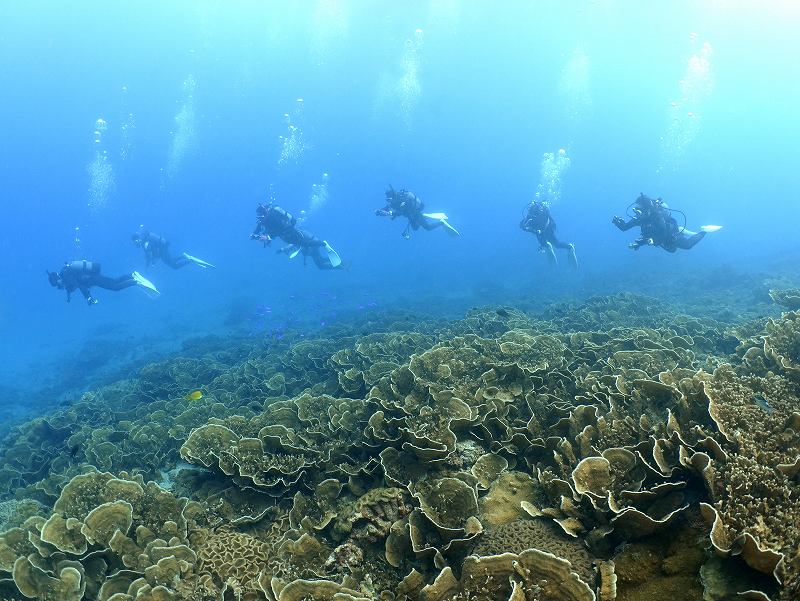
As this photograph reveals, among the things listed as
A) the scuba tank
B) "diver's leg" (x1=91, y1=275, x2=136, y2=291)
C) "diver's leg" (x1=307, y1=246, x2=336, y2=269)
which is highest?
the scuba tank

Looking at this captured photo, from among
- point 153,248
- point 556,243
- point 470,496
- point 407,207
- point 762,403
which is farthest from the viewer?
point 153,248

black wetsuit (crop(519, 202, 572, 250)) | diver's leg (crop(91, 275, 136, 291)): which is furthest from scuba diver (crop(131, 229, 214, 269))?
black wetsuit (crop(519, 202, 572, 250))

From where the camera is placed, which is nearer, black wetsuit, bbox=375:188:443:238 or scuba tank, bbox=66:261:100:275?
scuba tank, bbox=66:261:100:275

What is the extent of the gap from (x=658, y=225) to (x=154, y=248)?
26.6m

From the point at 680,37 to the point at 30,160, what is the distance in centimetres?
21439

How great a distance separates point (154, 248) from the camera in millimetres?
25375

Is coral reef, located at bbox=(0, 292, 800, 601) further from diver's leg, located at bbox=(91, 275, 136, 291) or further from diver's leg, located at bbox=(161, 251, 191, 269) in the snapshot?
diver's leg, located at bbox=(161, 251, 191, 269)

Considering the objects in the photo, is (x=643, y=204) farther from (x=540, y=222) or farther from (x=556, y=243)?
(x=556, y=243)

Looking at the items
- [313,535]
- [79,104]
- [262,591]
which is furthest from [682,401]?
[79,104]

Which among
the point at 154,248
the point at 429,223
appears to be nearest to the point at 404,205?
the point at 429,223

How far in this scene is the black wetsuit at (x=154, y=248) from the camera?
25188 millimetres

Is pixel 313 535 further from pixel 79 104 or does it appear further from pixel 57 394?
pixel 79 104

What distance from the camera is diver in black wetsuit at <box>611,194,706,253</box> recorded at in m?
14.2

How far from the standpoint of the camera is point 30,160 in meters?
148
